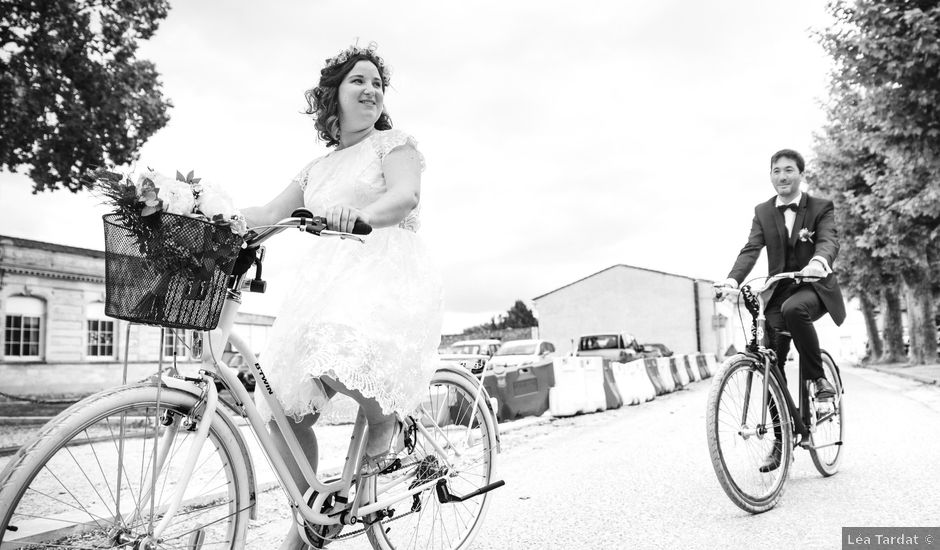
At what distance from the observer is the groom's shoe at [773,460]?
382cm

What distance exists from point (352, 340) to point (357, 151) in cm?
83

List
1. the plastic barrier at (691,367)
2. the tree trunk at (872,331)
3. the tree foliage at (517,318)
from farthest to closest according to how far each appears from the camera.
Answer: the tree foliage at (517,318) < the tree trunk at (872,331) < the plastic barrier at (691,367)

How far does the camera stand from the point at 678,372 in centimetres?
1830

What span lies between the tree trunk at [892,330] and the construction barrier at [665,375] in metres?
22.5

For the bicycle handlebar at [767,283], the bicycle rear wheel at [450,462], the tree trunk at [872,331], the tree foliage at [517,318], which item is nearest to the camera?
the bicycle rear wheel at [450,462]

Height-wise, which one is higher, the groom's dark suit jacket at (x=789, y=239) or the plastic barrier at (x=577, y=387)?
the groom's dark suit jacket at (x=789, y=239)

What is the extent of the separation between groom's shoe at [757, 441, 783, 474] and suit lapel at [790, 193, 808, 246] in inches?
56.2

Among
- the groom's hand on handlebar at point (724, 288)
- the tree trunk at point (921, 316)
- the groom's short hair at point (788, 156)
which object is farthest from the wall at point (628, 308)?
the groom's hand on handlebar at point (724, 288)

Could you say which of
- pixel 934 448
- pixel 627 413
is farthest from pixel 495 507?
pixel 627 413

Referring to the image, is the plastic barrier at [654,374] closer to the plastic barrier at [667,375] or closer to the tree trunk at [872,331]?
the plastic barrier at [667,375]

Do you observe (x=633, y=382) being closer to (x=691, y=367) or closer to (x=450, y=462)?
(x=691, y=367)

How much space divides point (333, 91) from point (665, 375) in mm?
14991

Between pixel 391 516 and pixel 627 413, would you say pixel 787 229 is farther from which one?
pixel 627 413

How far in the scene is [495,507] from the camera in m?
4.04
